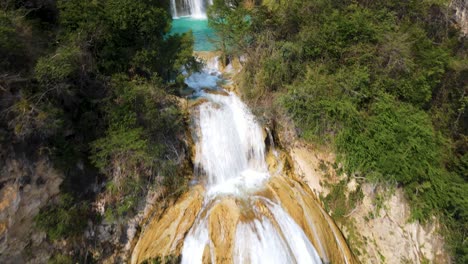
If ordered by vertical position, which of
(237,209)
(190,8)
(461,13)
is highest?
(190,8)

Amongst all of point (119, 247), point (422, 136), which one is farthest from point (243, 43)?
point (119, 247)

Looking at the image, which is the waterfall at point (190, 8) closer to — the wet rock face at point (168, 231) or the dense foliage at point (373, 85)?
the dense foliage at point (373, 85)

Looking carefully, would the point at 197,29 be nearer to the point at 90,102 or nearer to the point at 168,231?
the point at 90,102

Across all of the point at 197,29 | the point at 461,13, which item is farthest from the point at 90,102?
the point at 461,13

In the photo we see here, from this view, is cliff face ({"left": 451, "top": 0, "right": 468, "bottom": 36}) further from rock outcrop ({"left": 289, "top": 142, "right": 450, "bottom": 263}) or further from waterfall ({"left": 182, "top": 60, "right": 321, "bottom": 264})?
waterfall ({"left": 182, "top": 60, "right": 321, "bottom": 264})

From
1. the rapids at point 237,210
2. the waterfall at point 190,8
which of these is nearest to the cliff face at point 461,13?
the rapids at point 237,210

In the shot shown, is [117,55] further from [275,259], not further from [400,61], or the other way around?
[400,61]
